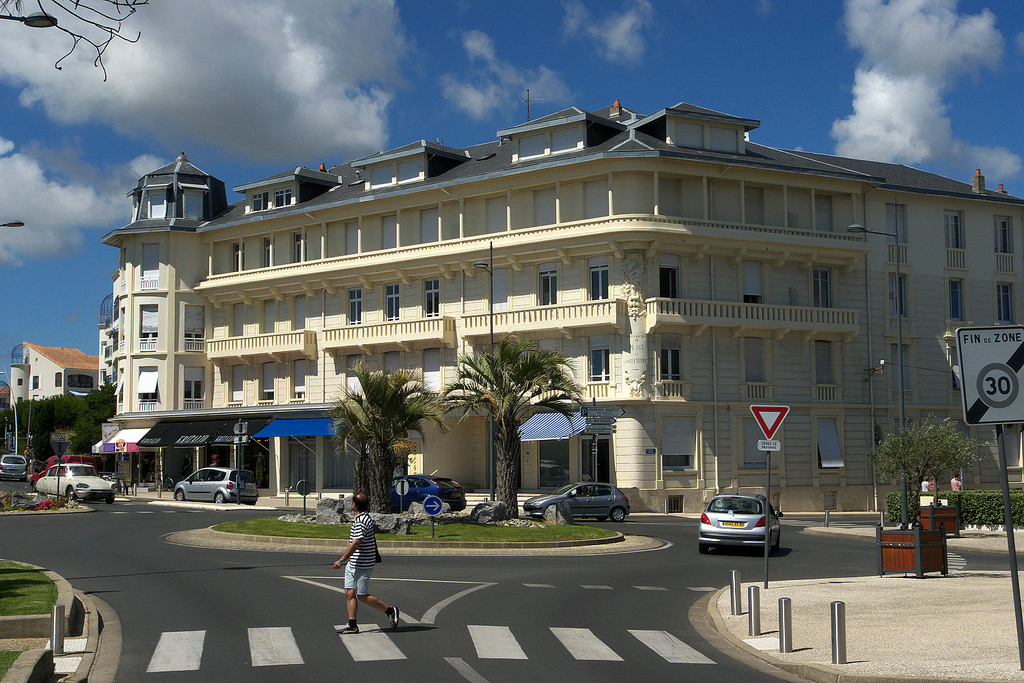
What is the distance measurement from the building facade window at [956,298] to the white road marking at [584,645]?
39.9 m

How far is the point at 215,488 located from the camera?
42.9 meters

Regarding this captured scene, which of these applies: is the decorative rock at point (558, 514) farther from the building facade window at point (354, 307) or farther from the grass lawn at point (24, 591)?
the building facade window at point (354, 307)

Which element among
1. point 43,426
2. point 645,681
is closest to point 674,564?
point 645,681

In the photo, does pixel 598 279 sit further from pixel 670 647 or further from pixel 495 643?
pixel 495 643

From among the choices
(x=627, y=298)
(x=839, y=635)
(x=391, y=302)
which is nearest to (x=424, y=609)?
(x=839, y=635)

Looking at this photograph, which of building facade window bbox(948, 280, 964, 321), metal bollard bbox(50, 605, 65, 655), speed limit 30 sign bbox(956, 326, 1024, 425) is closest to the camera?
speed limit 30 sign bbox(956, 326, 1024, 425)

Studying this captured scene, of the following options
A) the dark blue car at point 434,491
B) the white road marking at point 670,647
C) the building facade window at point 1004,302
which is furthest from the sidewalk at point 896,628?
the building facade window at point 1004,302

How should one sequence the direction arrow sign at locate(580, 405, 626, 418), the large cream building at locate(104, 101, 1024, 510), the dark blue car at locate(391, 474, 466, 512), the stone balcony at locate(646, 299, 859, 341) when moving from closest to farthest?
the dark blue car at locate(391, 474, 466, 512) → the direction arrow sign at locate(580, 405, 626, 418) → the stone balcony at locate(646, 299, 859, 341) → the large cream building at locate(104, 101, 1024, 510)

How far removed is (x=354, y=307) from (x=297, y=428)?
6.34 metres

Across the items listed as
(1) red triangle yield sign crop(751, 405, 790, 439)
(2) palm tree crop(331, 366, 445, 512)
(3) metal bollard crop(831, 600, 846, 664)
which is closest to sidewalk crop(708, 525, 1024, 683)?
(3) metal bollard crop(831, 600, 846, 664)

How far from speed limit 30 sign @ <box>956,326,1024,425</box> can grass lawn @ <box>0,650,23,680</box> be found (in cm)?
852

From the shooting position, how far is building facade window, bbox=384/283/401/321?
47.7 meters

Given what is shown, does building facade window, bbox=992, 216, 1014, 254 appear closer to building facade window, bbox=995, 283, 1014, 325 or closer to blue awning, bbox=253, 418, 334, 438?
building facade window, bbox=995, 283, 1014, 325

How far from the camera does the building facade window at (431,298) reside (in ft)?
152
